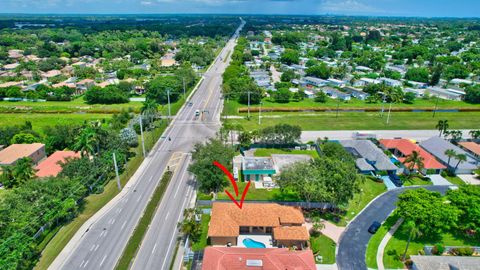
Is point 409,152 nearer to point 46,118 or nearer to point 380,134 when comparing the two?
point 380,134

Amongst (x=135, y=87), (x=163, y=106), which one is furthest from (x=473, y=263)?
(x=135, y=87)

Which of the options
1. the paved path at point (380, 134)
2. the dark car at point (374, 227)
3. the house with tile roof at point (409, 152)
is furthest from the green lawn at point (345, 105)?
the dark car at point (374, 227)

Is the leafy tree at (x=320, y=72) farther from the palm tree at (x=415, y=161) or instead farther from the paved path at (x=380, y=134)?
the palm tree at (x=415, y=161)

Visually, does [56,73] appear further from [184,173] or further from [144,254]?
[144,254]

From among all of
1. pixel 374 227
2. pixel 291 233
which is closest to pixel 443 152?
pixel 374 227

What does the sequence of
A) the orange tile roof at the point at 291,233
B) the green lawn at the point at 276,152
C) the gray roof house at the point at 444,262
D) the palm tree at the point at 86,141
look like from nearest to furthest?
the gray roof house at the point at 444,262 → the orange tile roof at the point at 291,233 → the palm tree at the point at 86,141 → the green lawn at the point at 276,152
